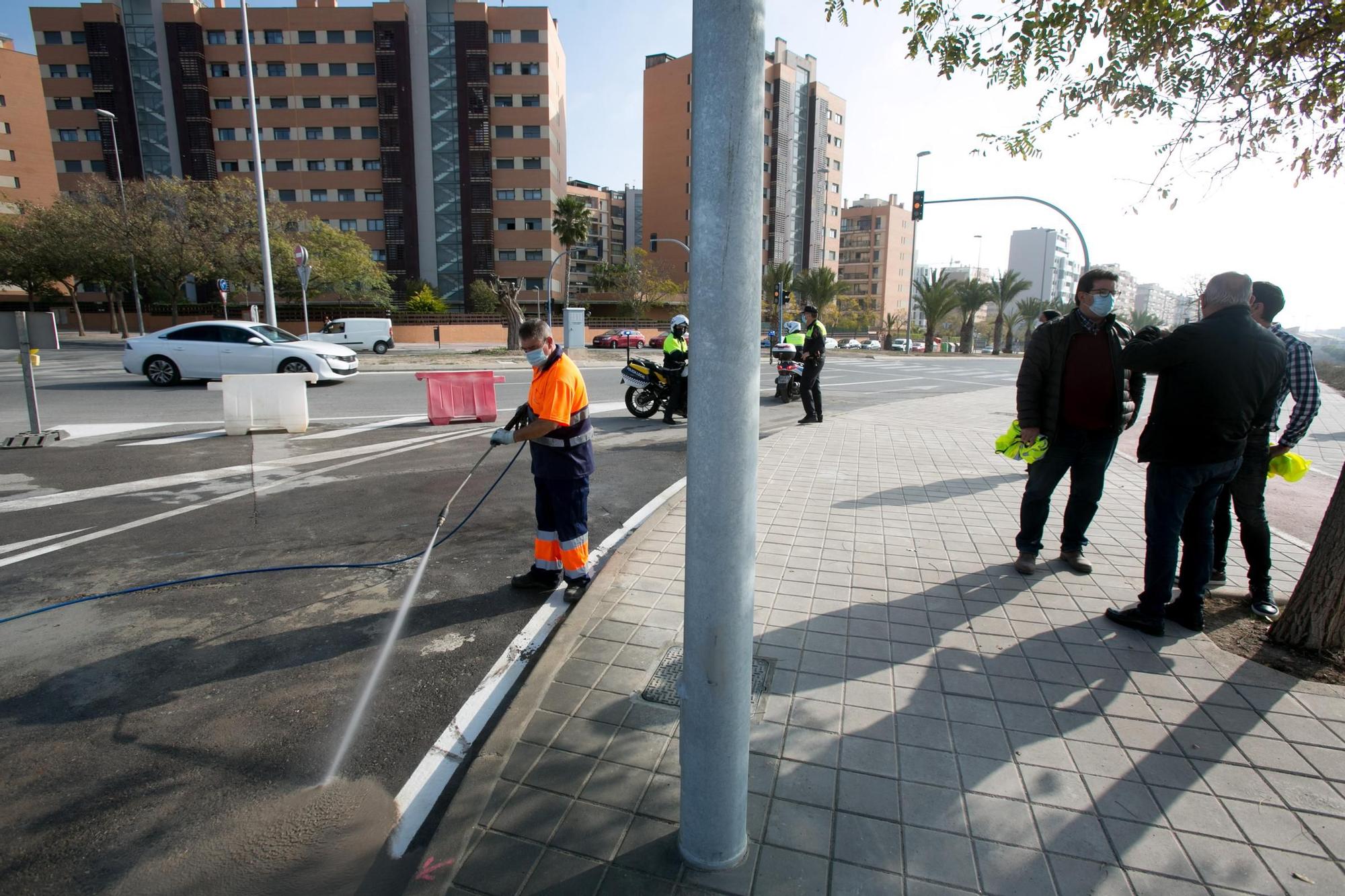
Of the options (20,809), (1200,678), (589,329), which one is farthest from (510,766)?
(589,329)

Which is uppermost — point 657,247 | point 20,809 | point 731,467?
point 657,247

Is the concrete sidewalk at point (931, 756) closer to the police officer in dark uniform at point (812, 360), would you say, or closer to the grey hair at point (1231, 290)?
the grey hair at point (1231, 290)

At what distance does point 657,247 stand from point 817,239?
19.2 meters

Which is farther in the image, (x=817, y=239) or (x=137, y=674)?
(x=817, y=239)

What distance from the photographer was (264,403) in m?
10.3

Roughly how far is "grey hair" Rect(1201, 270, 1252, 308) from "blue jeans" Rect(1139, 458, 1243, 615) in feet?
2.74

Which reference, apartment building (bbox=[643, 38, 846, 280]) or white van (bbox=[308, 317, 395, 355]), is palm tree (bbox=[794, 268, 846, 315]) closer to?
apartment building (bbox=[643, 38, 846, 280])

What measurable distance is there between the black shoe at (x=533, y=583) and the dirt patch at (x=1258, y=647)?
3.87 m

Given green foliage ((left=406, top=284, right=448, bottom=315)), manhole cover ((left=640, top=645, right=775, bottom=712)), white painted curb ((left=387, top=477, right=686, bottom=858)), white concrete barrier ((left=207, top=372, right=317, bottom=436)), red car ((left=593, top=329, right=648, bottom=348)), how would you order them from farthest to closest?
1. green foliage ((left=406, top=284, right=448, bottom=315))
2. red car ((left=593, top=329, right=648, bottom=348))
3. white concrete barrier ((left=207, top=372, right=317, bottom=436))
4. manhole cover ((left=640, top=645, right=775, bottom=712))
5. white painted curb ((left=387, top=477, right=686, bottom=858))

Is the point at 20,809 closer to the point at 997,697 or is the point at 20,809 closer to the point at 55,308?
the point at 997,697

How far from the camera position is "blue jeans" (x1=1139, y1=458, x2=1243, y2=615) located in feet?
12.1

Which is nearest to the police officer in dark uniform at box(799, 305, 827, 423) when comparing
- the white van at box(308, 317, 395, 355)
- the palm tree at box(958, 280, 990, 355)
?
the white van at box(308, 317, 395, 355)

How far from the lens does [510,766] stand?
2.76 m

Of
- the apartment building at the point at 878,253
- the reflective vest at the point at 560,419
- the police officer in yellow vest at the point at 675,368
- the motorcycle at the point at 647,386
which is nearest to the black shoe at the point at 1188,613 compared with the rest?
the reflective vest at the point at 560,419
